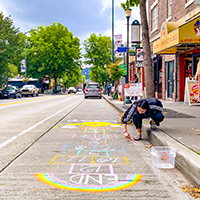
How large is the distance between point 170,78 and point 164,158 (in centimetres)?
1554

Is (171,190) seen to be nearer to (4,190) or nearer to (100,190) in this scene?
(100,190)

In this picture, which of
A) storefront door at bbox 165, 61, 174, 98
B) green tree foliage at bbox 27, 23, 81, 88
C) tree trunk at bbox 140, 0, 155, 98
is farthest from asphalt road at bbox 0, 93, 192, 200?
green tree foliage at bbox 27, 23, 81, 88

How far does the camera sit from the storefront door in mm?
19094

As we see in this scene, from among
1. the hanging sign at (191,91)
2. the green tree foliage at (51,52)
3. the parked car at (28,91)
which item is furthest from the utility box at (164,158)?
the green tree foliage at (51,52)

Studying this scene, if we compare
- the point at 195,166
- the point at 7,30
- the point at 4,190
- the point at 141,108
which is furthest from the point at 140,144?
the point at 7,30

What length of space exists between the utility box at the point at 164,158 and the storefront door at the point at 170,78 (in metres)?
15.0

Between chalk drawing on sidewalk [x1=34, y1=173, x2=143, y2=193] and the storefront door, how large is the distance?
15.9 m

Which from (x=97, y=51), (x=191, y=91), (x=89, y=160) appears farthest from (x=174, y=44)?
(x=97, y=51)

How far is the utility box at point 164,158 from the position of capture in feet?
14.8

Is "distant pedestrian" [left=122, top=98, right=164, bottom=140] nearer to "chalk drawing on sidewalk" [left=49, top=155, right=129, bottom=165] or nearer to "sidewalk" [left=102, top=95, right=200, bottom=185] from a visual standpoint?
"sidewalk" [left=102, top=95, right=200, bottom=185]

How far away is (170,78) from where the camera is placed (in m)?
19.5

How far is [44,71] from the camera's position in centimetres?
6144

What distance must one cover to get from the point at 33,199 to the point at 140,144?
355 cm

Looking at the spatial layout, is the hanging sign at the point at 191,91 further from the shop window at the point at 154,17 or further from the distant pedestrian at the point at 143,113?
the shop window at the point at 154,17
